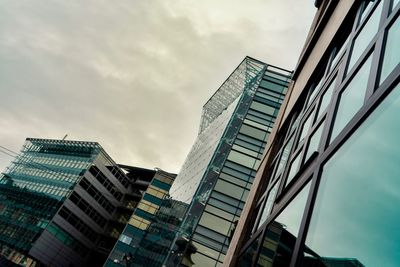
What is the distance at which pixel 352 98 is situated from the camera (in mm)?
4789

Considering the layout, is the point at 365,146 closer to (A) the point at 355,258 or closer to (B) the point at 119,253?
(A) the point at 355,258

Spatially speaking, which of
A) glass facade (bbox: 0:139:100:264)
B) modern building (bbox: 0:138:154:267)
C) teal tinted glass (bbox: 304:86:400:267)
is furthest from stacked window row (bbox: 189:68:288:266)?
modern building (bbox: 0:138:154:267)

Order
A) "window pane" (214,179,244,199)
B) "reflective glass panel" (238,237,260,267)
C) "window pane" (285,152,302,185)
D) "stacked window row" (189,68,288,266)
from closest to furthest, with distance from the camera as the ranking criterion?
"window pane" (285,152,302,185) < "reflective glass panel" (238,237,260,267) < "stacked window row" (189,68,288,266) < "window pane" (214,179,244,199)

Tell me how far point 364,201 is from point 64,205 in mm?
56262

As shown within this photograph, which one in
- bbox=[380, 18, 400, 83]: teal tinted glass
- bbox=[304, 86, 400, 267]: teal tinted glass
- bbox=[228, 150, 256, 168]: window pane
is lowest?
bbox=[304, 86, 400, 267]: teal tinted glass

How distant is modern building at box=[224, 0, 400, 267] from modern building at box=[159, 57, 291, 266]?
11204mm

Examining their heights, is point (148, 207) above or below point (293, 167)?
above

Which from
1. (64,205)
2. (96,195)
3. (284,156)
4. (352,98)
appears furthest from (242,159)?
(96,195)

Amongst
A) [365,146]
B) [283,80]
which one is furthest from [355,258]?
[283,80]

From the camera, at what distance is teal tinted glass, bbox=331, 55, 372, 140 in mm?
4469

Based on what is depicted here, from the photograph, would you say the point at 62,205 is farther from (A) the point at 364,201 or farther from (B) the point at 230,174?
(A) the point at 364,201

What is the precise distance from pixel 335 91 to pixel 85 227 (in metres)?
60.0

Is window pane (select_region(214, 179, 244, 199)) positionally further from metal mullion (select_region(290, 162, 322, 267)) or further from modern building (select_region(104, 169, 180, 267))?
metal mullion (select_region(290, 162, 322, 267))

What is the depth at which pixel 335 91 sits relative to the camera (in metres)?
5.75
